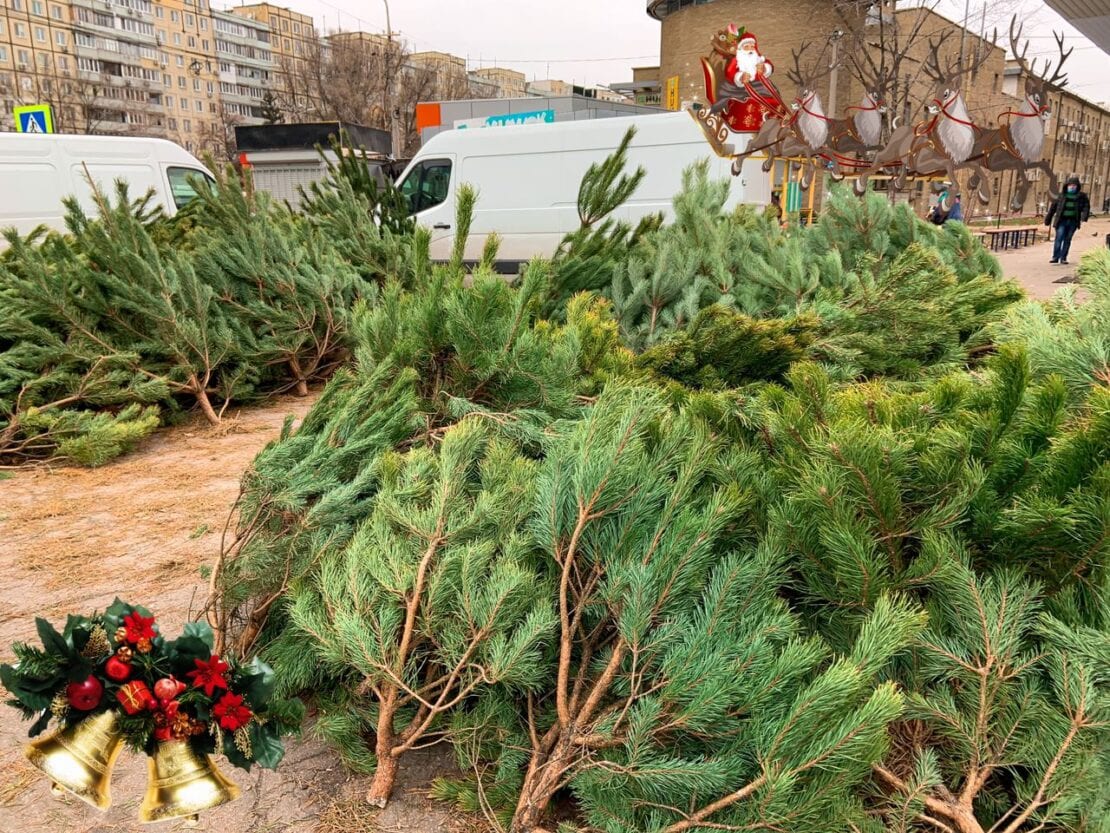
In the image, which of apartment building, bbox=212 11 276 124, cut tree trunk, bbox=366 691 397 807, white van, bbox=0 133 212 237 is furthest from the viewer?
apartment building, bbox=212 11 276 124

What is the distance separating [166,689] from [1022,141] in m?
5.58

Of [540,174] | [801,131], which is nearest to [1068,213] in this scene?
[540,174]

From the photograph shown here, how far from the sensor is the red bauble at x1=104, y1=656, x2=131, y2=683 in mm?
1376

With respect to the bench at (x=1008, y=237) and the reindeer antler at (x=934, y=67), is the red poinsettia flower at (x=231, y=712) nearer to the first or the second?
the reindeer antler at (x=934, y=67)

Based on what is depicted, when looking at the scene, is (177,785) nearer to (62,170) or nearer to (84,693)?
(84,693)

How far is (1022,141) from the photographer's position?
493 cm

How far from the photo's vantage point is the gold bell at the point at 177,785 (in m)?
1.44

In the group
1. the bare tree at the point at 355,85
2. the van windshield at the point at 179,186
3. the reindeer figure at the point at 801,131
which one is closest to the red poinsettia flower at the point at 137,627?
the reindeer figure at the point at 801,131

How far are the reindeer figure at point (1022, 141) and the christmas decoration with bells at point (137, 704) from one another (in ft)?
16.6

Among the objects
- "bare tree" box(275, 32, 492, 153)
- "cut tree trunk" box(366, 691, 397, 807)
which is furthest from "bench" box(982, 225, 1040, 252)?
"bare tree" box(275, 32, 492, 153)

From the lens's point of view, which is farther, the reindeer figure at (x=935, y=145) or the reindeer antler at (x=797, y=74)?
the reindeer antler at (x=797, y=74)

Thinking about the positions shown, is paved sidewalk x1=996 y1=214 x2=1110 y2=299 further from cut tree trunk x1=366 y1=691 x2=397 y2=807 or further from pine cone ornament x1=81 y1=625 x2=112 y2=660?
pine cone ornament x1=81 y1=625 x2=112 y2=660

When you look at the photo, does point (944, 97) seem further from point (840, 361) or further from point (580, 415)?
point (580, 415)

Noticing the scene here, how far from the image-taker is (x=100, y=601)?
3.20 metres
